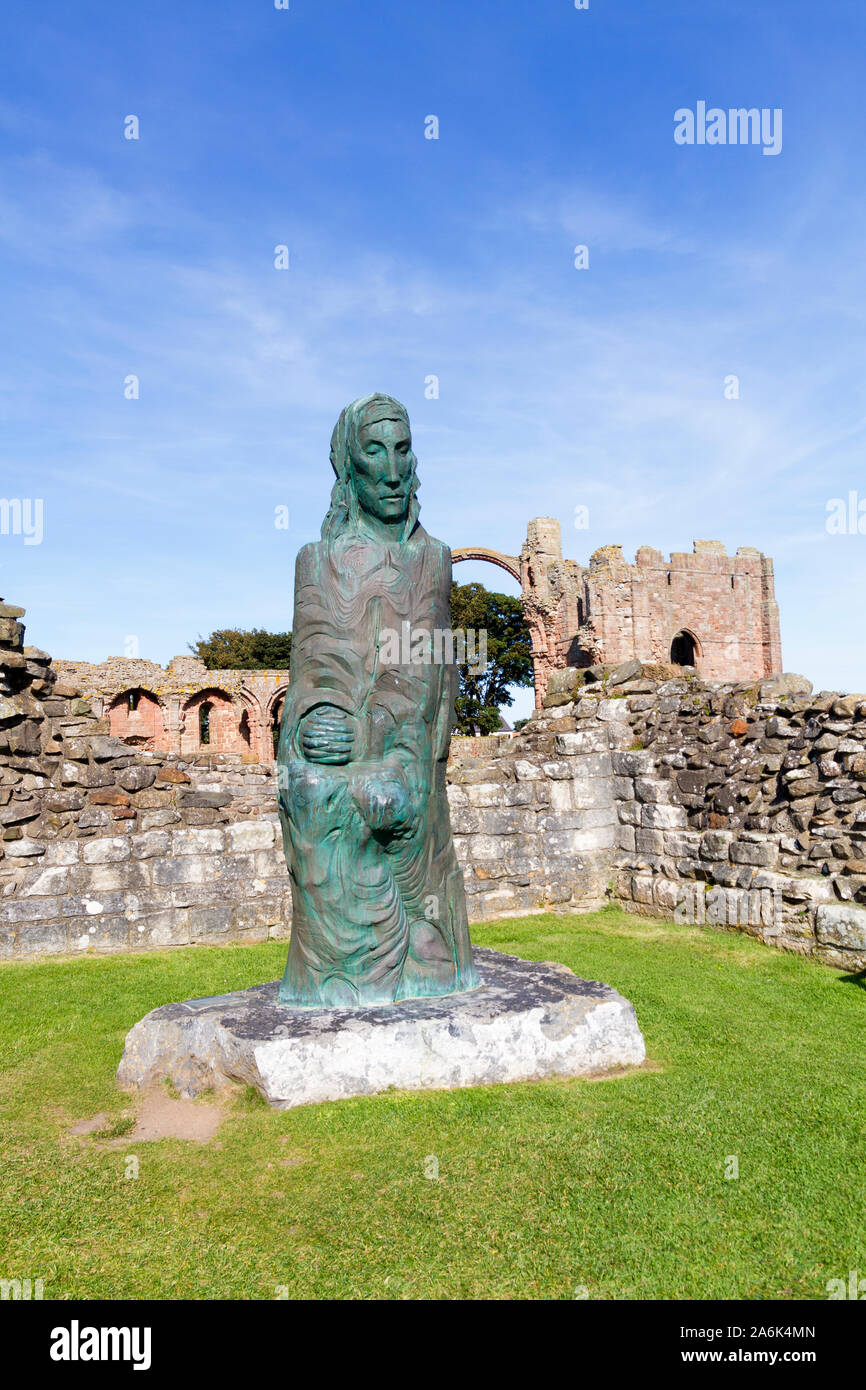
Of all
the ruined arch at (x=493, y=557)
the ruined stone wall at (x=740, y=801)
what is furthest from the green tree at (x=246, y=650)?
the ruined stone wall at (x=740, y=801)

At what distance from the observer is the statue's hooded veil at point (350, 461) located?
4.61 m

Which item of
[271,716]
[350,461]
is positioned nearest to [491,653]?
[271,716]

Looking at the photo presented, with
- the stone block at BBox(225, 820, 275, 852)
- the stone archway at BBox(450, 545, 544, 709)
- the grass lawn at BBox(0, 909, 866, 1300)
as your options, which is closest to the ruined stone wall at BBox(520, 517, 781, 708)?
the stone archway at BBox(450, 545, 544, 709)

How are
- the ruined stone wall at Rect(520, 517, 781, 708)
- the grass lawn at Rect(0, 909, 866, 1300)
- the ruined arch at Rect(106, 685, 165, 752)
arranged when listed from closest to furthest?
the grass lawn at Rect(0, 909, 866, 1300) → the ruined arch at Rect(106, 685, 165, 752) → the ruined stone wall at Rect(520, 517, 781, 708)

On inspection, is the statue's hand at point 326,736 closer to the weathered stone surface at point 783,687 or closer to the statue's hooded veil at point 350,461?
the statue's hooded veil at point 350,461

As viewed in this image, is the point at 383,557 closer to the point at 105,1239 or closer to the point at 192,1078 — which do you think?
the point at 192,1078

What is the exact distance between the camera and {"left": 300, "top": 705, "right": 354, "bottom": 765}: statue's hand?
454cm

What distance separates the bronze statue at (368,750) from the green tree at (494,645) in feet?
121

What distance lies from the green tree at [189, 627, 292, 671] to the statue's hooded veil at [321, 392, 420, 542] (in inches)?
1750

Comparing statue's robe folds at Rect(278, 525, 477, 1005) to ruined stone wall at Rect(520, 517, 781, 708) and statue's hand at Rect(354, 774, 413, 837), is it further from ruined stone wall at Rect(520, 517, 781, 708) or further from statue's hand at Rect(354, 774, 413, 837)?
ruined stone wall at Rect(520, 517, 781, 708)

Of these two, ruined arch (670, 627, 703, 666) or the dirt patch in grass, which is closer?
the dirt patch in grass

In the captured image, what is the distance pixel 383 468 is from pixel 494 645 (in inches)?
1570

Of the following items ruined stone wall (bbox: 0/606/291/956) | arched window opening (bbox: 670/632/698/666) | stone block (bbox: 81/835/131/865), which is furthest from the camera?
arched window opening (bbox: 670/632/698/666)

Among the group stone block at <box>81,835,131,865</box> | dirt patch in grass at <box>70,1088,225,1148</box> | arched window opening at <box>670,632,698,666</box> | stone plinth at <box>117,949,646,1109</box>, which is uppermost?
arched window opening at <box>670,632,698,666</box>
